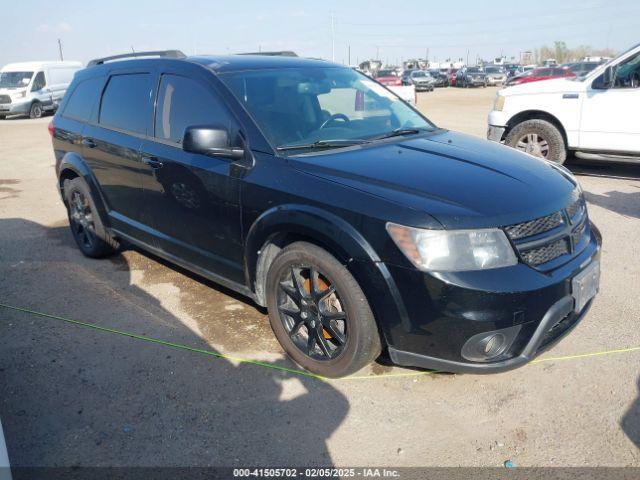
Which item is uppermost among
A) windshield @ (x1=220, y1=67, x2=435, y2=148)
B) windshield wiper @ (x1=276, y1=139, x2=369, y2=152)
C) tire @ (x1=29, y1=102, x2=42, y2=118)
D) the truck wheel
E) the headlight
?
windshield @ (x1=220, y1=67, x2=435, y2=148)

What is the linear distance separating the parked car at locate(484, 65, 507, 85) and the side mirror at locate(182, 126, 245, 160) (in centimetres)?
4283

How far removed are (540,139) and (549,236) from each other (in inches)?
234

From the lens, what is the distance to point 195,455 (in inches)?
104

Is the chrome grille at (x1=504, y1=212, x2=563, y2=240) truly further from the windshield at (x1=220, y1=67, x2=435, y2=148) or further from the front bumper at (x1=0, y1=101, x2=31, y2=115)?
the front bumper at (x1=0, y1=101, x2=31, y2=115)

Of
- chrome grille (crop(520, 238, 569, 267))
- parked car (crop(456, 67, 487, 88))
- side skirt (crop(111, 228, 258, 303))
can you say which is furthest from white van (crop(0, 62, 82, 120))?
parked car (crop(456, 67, 487, 88))

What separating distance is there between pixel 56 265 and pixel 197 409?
3.04 meters

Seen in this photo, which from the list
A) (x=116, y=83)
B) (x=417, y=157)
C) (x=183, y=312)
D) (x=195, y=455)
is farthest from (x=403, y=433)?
(x=116, y=83)

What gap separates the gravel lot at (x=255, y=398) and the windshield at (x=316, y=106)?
4.65 ft

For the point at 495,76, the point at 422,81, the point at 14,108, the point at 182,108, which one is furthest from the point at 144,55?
the point at 495,76

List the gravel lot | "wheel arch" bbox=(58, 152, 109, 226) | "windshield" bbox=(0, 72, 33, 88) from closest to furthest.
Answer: the gravel lot → "wheel arch" bbox=(58, 152, 109, 226) → "windshield" bbox=(0, 72, 33, 88)

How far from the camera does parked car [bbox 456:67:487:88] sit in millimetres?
41719

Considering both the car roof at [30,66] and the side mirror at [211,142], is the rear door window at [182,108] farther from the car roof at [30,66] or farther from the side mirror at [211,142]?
the car roof at [30,66]

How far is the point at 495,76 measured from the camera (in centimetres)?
4281

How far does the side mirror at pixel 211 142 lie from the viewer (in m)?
3.23
